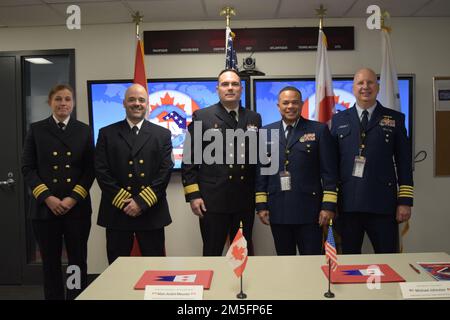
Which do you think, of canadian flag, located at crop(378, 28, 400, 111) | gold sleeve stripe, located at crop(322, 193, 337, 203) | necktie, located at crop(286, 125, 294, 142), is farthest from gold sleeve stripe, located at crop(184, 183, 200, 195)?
canadian flag, located at crop(378, 28, 400, 111)

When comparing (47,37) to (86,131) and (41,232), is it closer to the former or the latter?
(86,131)

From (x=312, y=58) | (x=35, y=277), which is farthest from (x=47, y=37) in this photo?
(x=312, y=58)

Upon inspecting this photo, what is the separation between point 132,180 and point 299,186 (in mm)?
1067

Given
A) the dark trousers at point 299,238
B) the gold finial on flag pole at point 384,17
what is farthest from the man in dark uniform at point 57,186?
the gold finial on flag pole at point 384,17

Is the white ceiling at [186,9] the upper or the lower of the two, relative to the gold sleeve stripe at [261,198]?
upper

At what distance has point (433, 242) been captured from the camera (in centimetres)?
374

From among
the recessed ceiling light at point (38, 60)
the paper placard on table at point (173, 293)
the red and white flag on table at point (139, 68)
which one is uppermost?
the recessed ceiling light at point (38, 60)

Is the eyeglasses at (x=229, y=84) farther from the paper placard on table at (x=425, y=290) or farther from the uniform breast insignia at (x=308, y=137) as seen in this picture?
the paper placard on table at (x=425, y=290)

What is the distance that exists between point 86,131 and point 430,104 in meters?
3.15

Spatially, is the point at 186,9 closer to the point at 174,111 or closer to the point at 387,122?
the point at 174,111

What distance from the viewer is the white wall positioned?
367cm

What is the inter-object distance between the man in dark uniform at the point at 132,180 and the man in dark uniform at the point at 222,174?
198 mm

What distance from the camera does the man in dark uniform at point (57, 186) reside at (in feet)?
8.25

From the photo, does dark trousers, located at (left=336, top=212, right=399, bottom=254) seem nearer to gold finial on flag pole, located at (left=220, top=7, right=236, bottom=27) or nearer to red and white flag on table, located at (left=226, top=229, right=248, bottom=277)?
red and white flag on table, located at (left=226, top=229, right=248, bottom=277)
